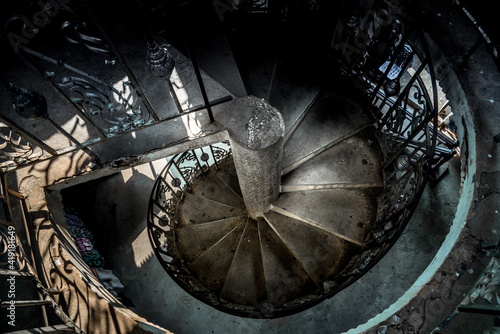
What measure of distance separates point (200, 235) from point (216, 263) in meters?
0.72

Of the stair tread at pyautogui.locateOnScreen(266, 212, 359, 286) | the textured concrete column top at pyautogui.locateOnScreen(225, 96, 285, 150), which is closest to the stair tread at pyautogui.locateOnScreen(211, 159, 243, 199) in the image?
the stair tread at pyautogui.locateOnScreen(266, 212, 359, 286)

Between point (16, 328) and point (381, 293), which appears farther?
point (381, 293)

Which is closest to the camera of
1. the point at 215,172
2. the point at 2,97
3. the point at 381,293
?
the point at 2,97

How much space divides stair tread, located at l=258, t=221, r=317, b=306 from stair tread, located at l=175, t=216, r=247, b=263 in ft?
3.29

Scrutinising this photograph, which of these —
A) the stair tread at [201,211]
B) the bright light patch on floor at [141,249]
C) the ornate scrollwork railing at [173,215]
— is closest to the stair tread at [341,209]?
the stair tread at [201,211]

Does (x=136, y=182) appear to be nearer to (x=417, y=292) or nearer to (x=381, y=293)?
(x=381, y=293)

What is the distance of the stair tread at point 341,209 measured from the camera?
555 centimetres

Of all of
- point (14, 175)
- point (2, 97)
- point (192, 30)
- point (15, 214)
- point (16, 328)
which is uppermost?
point (192, 30)

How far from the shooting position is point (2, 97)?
4398 mm

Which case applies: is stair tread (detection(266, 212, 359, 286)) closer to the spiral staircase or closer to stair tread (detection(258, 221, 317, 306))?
the spiral staircase

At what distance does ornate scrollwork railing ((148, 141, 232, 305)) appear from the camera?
551 cm

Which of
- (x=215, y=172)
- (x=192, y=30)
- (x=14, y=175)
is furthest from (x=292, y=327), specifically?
(x=192, y=30)

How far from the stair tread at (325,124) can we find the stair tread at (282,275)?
1.71m

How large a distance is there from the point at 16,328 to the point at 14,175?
213 centimetres
